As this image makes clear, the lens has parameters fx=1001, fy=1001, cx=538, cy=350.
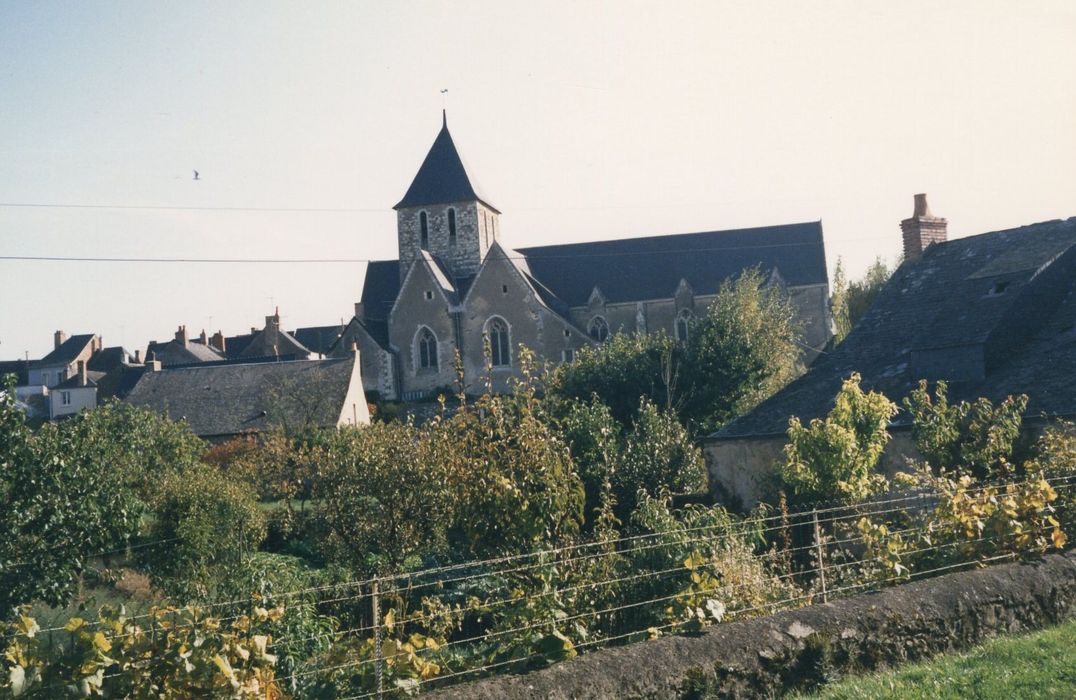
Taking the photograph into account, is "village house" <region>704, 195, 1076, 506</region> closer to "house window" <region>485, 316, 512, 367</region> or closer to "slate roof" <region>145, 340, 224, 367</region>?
"house window" <region>485, 316, 512, 367</region>

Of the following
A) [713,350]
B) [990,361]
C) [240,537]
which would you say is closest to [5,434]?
[240,537]

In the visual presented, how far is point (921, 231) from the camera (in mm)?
24109

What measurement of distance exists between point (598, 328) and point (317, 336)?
118 ft

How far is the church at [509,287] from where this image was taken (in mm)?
53281

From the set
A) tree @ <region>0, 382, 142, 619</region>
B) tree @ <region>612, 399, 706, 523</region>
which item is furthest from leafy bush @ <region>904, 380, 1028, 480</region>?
tree @ <region>0, 382, 142, 619</region>

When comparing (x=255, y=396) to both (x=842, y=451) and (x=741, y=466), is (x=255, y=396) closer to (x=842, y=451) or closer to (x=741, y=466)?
(x=741, y=466)

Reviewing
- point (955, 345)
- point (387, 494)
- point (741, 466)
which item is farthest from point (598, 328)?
point (387, 494)

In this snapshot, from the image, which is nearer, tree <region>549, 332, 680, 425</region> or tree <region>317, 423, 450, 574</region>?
tree <region>317, 423, 450, 574</region>

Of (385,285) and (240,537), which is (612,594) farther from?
(385,285)

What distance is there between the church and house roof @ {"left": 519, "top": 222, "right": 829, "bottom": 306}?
0.21 feet

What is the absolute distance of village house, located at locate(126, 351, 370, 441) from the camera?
42.7m

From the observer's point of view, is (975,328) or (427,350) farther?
(427,350)

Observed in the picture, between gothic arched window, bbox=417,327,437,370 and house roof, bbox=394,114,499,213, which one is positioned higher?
house roof, bbox=394,114,499,213

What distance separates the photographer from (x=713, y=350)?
102 feet
